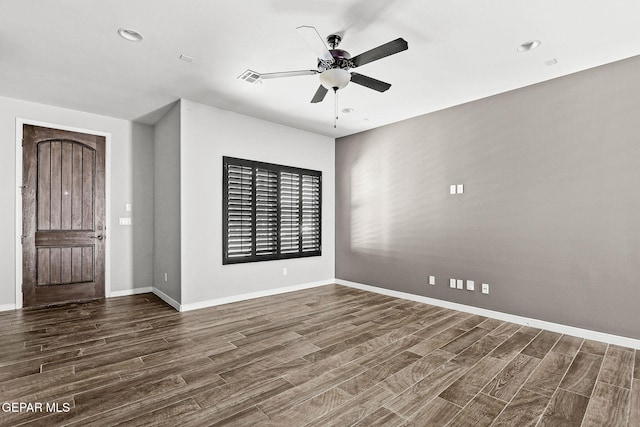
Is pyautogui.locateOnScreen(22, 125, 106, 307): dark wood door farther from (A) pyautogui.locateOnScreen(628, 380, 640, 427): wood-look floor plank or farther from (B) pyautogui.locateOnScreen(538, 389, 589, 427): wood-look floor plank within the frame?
(A) pyautogui.locateOnScreen(628, 380, 640, 427): wood-look floor plank

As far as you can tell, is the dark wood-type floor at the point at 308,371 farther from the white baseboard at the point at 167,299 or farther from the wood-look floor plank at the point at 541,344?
the white baseboard at the point at 167,299

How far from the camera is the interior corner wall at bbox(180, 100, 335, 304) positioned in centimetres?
442

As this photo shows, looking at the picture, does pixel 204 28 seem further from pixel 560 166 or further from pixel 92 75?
pixel 560 166

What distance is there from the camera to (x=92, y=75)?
364 centimetres

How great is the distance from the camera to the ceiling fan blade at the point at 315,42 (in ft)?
8.86

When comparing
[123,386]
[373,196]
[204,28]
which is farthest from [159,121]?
[123,386]

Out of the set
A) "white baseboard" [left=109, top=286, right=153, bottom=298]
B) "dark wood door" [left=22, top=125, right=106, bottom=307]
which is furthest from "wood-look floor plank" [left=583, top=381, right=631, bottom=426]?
"dark wood door" [left=22, top=125, right=106, bottom=307]

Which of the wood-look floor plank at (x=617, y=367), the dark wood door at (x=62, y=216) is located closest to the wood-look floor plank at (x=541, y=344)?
the wood-look floor plank at (x=617, y=367)

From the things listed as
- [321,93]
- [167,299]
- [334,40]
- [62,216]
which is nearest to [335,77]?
[334,40]

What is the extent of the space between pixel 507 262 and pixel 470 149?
5.06 ft

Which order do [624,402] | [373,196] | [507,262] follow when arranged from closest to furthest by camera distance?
1. [624,402]
2. [507,262]
3. [373,196]

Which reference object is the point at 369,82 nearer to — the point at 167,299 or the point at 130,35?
the point at 130,35

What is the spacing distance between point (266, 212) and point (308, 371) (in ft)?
9.91

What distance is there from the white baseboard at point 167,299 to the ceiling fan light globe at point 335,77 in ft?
11.2
